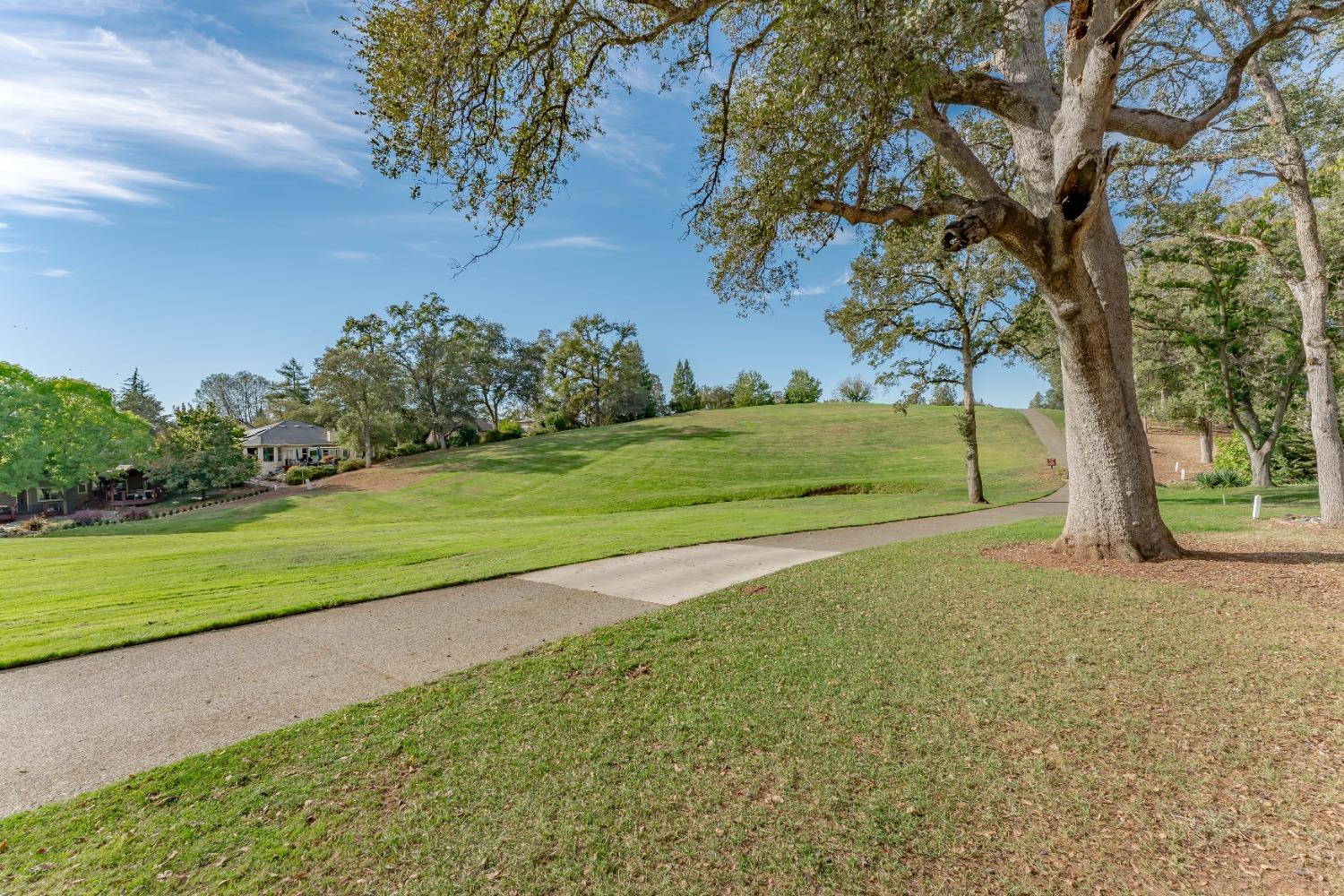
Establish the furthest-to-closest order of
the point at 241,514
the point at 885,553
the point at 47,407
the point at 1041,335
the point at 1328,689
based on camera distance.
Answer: the point at 47,407
the point at 241,514
the point at 1041,335
the point at 885,553
the point at 1328,689

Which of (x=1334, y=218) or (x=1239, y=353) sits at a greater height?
(x=1334, y=218)

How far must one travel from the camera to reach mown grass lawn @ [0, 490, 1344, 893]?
2539 mm

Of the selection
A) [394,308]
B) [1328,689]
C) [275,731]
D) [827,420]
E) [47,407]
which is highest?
[394,308]

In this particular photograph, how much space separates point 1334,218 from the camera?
1609 centimetres

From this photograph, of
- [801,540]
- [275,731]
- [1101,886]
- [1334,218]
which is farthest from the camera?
[1334,218]

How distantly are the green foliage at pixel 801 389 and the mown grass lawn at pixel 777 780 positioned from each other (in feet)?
247

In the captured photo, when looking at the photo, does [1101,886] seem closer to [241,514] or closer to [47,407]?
[241,514]

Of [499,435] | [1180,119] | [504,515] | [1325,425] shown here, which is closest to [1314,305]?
[1325,425]

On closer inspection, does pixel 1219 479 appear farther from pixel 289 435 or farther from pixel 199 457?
pixel 289 435

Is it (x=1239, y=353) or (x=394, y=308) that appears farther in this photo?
(x=394, y=308)

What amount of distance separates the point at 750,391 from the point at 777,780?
76.9 meters

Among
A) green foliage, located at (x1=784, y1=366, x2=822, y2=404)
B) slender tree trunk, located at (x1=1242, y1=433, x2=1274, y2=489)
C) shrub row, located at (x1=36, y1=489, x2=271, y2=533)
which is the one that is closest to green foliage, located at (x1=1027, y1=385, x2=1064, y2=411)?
green foliage, located at (x1=784, y1=366, x2=822, y2=404)

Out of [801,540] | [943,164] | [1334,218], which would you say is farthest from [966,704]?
[1334,218]

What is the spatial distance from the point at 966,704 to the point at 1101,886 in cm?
157
